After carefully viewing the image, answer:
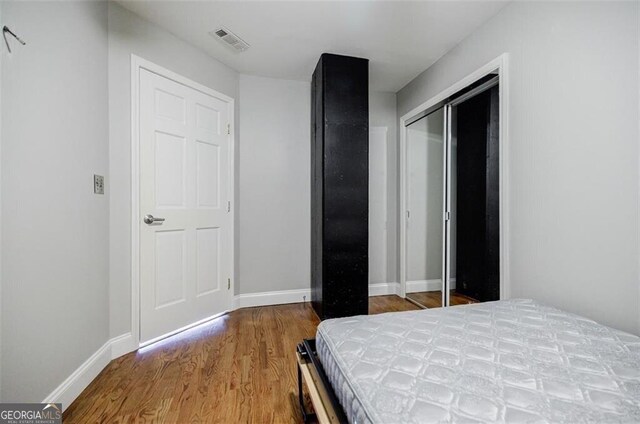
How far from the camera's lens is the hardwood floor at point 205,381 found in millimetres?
1354

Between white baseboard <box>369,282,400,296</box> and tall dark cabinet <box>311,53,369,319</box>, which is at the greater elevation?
tall dark cabinet <box>311,53,369,319</box>

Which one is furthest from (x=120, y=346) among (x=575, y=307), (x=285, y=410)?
(x=575, y=307)

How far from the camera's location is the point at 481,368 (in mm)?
852

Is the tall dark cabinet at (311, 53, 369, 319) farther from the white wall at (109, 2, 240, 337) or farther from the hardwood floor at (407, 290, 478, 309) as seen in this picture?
the white wall at (109, 2, 240, 337)

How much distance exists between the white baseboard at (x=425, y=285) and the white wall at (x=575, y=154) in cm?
91

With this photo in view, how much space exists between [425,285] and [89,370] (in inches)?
112

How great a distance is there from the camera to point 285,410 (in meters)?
1.38

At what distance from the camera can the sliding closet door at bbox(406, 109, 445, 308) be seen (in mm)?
2713

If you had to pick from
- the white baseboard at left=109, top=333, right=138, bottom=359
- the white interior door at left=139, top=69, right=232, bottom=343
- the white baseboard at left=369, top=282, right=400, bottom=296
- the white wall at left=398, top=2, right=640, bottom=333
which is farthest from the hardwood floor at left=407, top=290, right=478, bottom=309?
the white baseboard at left=109, top=333, right=138, bottom=359

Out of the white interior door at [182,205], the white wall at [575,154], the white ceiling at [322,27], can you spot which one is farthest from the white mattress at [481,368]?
the white ceiling at [322,27]

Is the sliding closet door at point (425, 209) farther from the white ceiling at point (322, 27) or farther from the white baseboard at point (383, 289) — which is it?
the white ceiling at point (322, 27)

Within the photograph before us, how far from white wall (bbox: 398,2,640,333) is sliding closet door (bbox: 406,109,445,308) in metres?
0.90

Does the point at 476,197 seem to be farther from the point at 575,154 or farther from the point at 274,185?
the point at 274,185

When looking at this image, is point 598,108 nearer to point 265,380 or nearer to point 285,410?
point 285,410
